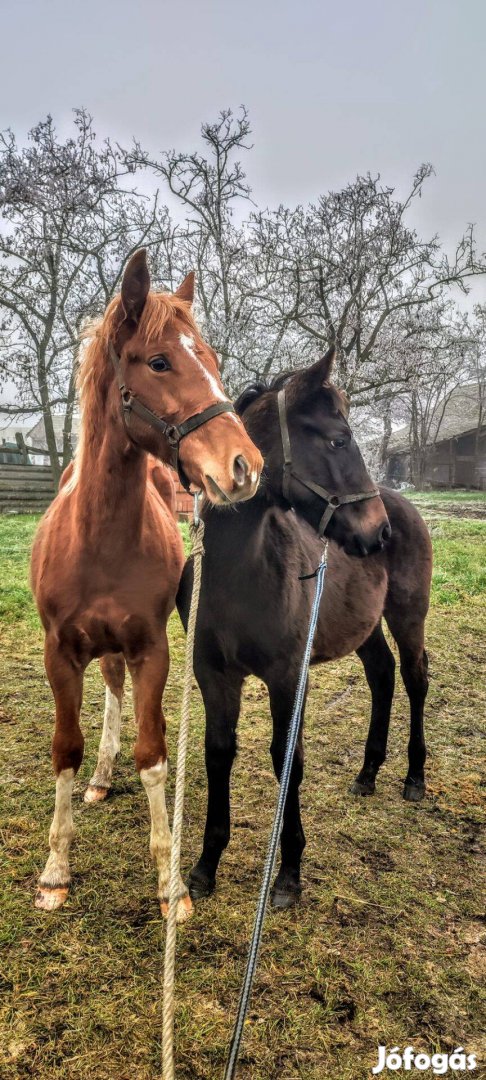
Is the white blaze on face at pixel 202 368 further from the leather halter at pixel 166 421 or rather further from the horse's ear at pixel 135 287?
the horse's ear at pixel 135 287

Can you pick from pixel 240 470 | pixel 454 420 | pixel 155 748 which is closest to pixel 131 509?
pixel 240 470

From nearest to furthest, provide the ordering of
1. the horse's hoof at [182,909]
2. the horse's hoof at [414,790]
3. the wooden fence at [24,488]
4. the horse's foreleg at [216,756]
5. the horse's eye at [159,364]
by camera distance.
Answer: the horse's eye at [159,364] → the horse's hoof at [182,909] → the horse's foreleg at [216,756] → the horse's hoof at [414,790] → the wooden fence at [24,488]

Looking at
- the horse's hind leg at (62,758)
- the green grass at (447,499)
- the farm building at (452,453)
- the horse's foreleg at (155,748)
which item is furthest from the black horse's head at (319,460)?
the farm building at (452,453)

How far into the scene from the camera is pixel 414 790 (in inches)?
140

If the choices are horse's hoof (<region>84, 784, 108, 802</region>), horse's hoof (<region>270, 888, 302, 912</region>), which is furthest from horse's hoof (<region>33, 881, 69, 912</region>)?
horse's hoof (<region>270, 888, 302, 912</region>)

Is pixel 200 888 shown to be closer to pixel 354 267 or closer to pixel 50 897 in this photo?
pixel 50 897

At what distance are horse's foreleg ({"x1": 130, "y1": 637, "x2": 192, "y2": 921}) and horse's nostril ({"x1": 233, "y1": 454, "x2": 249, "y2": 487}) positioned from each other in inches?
42.0

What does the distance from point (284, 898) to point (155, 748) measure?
0.91 metres

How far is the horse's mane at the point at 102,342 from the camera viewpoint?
6.57ft

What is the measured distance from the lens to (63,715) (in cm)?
246

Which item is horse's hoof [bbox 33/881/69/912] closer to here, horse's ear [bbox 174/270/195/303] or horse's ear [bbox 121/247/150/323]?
horse's ear [bbox 121/247/150/323]

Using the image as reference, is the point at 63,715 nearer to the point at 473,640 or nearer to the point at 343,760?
the point at 343,760

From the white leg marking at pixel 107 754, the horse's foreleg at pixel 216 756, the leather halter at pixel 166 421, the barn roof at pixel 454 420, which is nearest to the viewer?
the leather halter at pixel 166 421

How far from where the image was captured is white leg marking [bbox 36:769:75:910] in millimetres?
2516
